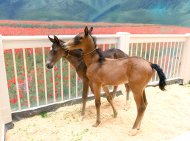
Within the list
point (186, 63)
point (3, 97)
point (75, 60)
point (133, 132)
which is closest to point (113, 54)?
point (75, 60)

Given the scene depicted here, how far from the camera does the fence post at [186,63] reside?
4.72 m

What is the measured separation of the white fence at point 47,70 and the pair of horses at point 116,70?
0.65 metres

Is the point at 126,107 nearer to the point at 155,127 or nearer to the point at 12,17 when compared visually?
the point at 155,127

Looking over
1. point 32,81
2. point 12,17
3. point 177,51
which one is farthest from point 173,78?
point 12,17

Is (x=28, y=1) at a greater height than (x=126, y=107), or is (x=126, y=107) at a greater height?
(x=28, y=1)

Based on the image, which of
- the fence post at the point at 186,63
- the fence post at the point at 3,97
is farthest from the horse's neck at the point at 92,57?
the fence post at the point at 186,63

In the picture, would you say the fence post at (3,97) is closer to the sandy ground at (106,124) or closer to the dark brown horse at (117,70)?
the sandy ground at (106,124)

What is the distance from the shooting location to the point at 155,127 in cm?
291

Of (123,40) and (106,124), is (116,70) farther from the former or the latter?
(123,40)

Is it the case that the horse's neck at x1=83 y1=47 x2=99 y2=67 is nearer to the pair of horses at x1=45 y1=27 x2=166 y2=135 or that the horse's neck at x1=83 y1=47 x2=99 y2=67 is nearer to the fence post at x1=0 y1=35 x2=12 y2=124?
the pair of horses at x1=45 y1=27 x2=166 y2=135

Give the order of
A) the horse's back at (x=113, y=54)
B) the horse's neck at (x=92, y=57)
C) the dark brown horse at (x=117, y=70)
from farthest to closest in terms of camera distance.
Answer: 1. the horse's back at (x=113, y=54)
2. the horse's neck at (x=92, y=57)
3. the dark brown horse at (x=117, y=70)

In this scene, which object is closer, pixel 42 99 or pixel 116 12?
pixel 42 99

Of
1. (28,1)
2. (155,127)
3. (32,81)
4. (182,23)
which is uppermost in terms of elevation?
(28,1)

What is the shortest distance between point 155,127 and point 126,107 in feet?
2.16
